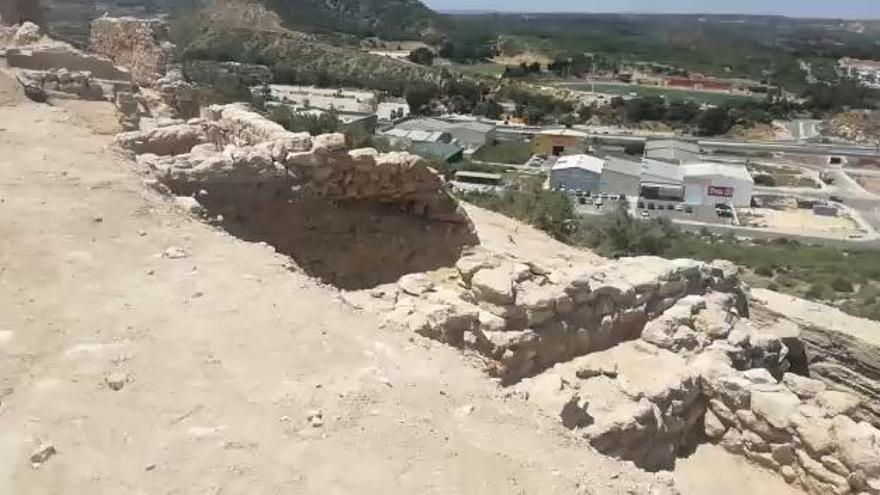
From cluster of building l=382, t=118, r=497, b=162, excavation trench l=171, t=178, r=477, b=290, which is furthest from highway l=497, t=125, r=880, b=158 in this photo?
excavation trench l=171, t=178, r=477, b=290

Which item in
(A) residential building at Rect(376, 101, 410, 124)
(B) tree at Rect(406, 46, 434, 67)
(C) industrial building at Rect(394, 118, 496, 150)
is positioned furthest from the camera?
(B) tree at Rect(406, 46, 434, 67)

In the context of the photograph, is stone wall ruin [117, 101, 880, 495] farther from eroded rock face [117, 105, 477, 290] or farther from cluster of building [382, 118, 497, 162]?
cluster of building [382, 118, 497, 162]

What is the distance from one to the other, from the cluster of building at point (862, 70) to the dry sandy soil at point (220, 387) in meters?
116

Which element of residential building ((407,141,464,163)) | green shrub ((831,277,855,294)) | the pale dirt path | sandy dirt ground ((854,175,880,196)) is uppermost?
the pale dirt path

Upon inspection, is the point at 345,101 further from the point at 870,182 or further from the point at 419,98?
the point at 870,182

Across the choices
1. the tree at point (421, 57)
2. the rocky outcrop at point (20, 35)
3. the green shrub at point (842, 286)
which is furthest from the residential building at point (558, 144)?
the rocky outcrop at point (20, 35)

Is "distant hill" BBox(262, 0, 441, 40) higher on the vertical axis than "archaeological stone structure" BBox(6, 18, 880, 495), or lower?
lower

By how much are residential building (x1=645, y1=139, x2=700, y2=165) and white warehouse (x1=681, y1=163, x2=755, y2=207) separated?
21.9 ft

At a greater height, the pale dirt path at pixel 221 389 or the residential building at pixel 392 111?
the pale dirt path at pixel 221 389

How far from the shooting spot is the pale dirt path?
4.56 meters

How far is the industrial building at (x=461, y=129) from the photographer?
6069 cm

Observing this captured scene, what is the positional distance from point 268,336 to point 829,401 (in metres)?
6.25

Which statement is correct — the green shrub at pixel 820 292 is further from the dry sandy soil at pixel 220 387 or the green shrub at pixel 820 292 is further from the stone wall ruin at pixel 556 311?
the dry sandy soil at pixel 220 387

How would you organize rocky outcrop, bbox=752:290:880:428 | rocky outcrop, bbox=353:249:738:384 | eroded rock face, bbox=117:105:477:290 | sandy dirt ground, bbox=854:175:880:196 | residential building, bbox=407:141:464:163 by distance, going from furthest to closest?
sandy dirt ground, bbox=854:175:880:196 < residential building, bbox=407:141:464:163 < rocky outcrop, bbox=752:290:880:428 < eroded rock face, bbox=117:105:477:290 < rocky outcrop, bbox=353:249:738:384
